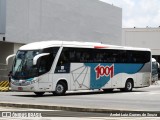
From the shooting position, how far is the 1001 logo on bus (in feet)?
103

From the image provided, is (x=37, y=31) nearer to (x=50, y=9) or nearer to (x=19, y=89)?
(x=50, y=9)

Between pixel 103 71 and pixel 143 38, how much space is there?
47.6 meters

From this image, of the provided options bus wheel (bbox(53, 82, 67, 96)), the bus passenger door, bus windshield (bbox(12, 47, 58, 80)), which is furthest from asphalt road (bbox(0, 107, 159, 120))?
the bus passenger door

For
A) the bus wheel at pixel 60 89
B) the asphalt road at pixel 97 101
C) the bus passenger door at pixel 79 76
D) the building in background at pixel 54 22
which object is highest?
the building in background at pixel 54 22

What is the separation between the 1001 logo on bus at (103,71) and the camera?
3147 centimetres

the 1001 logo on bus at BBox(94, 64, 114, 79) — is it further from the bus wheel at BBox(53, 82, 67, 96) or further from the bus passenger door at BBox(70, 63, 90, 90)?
the bus wheel at BBox(53, 82, 67, 96)

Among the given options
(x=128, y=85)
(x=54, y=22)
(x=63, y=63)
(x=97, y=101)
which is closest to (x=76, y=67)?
(x=63, y=63)

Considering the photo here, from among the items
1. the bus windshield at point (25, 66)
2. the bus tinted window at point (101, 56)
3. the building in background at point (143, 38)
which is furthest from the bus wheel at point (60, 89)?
the building in background at point (143, 38)

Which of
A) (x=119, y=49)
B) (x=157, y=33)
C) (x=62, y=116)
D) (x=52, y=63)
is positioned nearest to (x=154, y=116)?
(x=62, y=116)

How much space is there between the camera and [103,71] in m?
31.9

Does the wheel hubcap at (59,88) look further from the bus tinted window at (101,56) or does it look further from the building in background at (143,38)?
the building in background at (143,38)

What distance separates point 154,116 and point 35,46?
13331 millimetres

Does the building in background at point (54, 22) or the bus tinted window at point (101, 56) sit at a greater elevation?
the building in background at point (54, 22)

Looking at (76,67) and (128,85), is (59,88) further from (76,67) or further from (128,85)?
(128,85)
